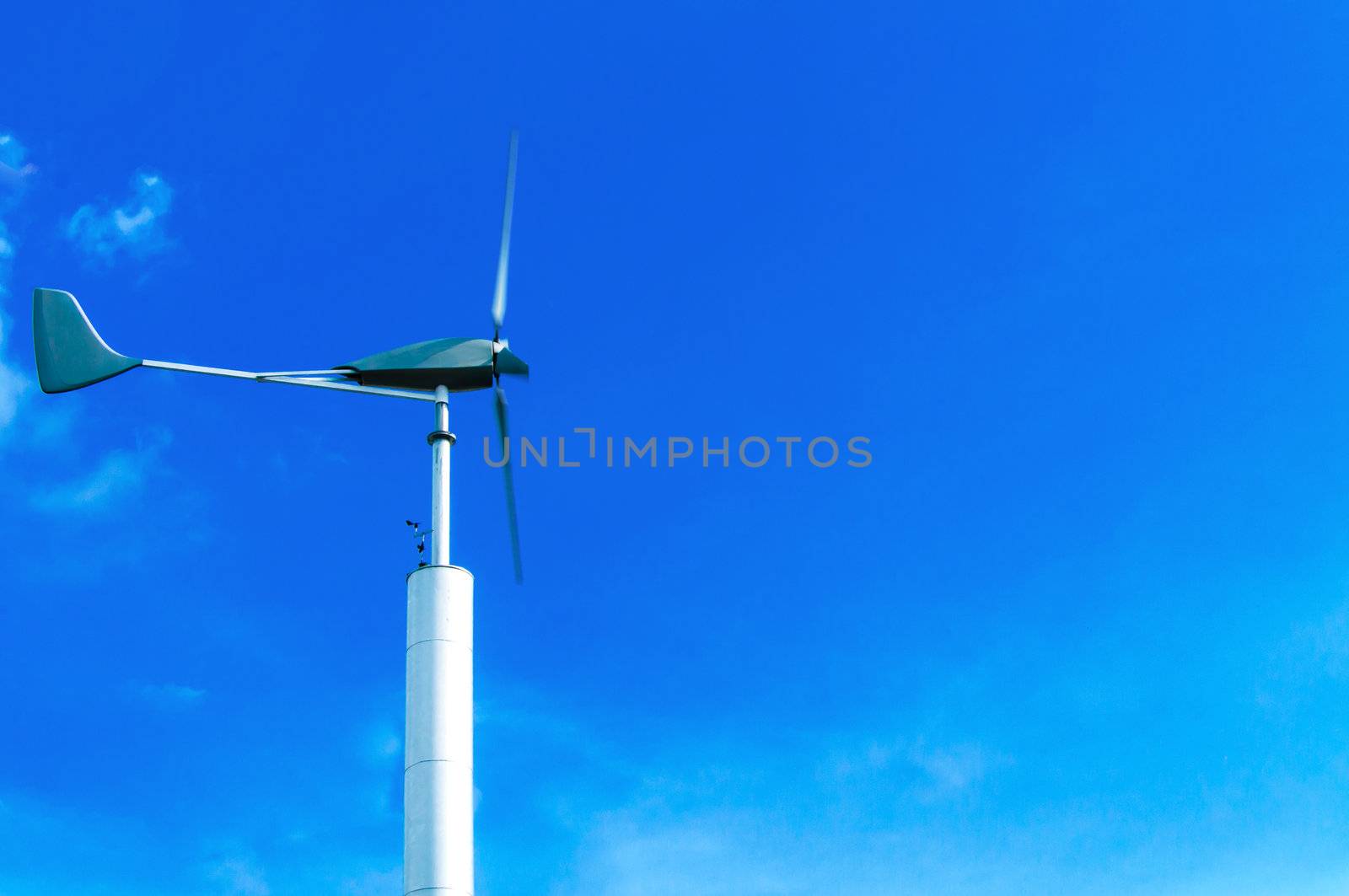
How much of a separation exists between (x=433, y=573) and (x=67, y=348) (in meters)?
10.3

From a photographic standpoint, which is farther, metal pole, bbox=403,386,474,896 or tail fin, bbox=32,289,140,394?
tail fin, bbox=32,289,140,394

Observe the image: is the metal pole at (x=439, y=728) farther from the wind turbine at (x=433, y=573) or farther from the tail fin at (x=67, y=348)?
the tail fin at (x=67, y=348)

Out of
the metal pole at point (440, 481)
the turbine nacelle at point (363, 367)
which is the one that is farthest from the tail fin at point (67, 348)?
the metal pole at point (440, 481)

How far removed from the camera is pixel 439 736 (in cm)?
2459

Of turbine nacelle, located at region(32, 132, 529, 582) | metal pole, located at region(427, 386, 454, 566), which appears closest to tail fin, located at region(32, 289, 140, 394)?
turbine nacelle, located at region(32, 132, 529, 582)

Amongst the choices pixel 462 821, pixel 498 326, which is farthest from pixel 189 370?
pixel 462 821

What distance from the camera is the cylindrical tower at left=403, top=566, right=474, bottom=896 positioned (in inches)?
933

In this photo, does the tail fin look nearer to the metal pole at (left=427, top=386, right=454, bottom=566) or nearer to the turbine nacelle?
the turbine nacelle

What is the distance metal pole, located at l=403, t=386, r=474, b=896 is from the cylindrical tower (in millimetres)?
15

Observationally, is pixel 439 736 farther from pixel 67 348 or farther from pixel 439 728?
pixel 67 348

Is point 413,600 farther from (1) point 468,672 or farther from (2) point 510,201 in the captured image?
(2) point 510,201

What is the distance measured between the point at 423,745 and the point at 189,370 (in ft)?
32.8

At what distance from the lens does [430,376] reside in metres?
29.4

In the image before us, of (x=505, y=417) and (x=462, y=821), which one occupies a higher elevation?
(x=505, y=417)
